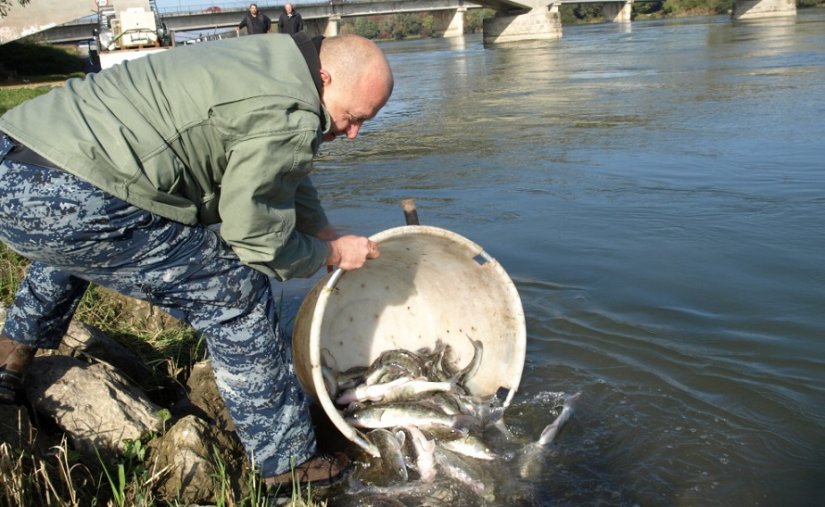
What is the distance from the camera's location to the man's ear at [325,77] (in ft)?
9.78

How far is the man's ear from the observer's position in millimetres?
2982

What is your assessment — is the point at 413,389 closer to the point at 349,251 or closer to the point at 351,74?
the point at 349,251

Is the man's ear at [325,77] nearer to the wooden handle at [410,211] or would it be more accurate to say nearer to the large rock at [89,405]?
the wooden handle at [410,211]

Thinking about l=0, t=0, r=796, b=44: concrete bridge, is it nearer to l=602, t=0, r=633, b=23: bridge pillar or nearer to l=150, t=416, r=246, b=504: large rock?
l=602, t=0, r=633, b=23: bridge pillar

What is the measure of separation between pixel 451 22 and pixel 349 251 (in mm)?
76225

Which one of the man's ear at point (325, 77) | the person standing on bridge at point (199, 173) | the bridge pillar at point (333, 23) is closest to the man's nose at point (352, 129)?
the person standing on bridge at point (199, 173)

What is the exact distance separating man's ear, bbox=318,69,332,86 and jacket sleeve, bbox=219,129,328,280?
0.26 metres

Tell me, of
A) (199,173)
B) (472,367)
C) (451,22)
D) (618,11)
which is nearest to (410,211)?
(472,367)

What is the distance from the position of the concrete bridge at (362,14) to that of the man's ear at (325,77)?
36.1 m

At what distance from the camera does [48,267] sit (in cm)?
342

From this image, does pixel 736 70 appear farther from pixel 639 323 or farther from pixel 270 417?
pixel 270 417

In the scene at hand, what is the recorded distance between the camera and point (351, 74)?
3.00 metres

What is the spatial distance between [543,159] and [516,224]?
9.60 ft

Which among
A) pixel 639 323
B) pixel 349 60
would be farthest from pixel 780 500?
pixel 349 60
